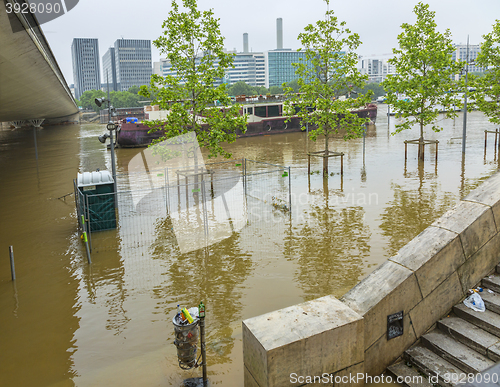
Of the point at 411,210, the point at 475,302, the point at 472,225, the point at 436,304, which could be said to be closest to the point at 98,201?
the point at 411,210

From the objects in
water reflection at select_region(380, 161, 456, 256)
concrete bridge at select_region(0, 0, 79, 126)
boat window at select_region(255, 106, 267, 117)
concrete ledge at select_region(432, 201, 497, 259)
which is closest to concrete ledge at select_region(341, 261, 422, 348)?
concrete ledge at select_region(432, 201, 497, 259)

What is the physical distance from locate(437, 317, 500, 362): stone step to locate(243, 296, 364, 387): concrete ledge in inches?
55.5

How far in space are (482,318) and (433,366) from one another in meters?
0.96

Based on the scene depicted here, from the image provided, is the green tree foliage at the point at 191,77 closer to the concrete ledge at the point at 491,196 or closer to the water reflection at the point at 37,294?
the water reflection at the point at 37,294

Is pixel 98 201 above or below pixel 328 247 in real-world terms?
above

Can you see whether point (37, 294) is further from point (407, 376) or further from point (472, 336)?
point (472, 336)

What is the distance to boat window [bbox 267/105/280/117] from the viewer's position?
50.1 m

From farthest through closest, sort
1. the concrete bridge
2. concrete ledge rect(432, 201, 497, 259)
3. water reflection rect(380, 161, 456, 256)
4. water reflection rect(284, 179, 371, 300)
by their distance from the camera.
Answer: water reflection rect(380, 161, 456, 256) → the concrete bridge → water reflection rect(284, 179, 371, 300) → concrete ledge rect(432, 201, 497, 259)

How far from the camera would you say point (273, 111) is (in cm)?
5044

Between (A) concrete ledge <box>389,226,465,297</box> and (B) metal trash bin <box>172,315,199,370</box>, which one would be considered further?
(B) metal trash bin <box>172,315,199,370</box>

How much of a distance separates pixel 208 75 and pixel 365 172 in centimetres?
1004

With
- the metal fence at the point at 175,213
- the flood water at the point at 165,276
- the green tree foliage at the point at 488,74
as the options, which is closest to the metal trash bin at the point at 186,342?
the flood water at the point at 165,276

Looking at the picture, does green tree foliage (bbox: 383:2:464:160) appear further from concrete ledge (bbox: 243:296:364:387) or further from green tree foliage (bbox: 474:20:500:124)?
concrete ledge (bbox: 243:296:364:387)

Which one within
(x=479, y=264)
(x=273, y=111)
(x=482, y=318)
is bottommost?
(x=482, y=318)
